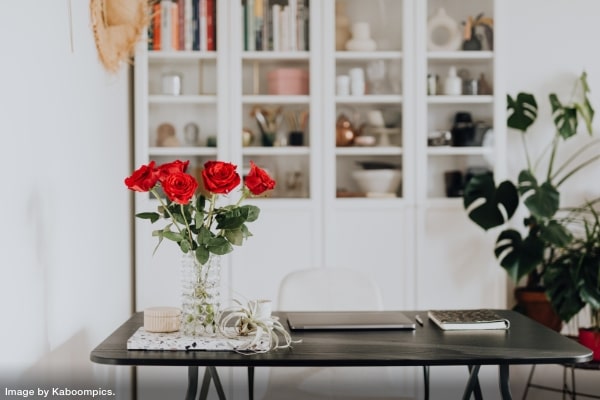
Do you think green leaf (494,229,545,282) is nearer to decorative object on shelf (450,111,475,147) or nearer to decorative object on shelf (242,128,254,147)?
decorative object on shelf (450,111,475,147)

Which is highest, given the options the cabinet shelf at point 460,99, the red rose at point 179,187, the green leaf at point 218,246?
the cabinet shelf at point 460,99

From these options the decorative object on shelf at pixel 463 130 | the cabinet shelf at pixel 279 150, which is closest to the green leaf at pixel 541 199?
the decorative object on shelf at pixel 463 130

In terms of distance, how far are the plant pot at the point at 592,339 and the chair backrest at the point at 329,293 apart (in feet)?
4.00

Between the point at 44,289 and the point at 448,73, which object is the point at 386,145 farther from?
the point at 44,289

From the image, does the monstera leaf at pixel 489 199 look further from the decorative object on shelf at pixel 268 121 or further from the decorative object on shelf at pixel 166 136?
the decorative object on shelf at pixel 166 136

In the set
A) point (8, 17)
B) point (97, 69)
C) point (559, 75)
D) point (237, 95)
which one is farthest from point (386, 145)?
point (8, 17)

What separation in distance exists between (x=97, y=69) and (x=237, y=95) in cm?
92

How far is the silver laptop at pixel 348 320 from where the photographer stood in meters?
2.20

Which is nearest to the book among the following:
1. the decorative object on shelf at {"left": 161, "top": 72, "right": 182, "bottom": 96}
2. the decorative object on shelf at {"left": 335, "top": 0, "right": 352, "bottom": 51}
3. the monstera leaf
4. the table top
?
the table top

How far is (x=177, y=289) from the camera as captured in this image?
3.68 metres

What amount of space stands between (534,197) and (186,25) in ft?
6.16

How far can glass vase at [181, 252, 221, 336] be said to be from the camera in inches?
80.6

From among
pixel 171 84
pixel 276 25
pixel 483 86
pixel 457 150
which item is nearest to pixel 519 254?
pixel 457 150

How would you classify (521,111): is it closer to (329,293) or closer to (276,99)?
(276,99)
